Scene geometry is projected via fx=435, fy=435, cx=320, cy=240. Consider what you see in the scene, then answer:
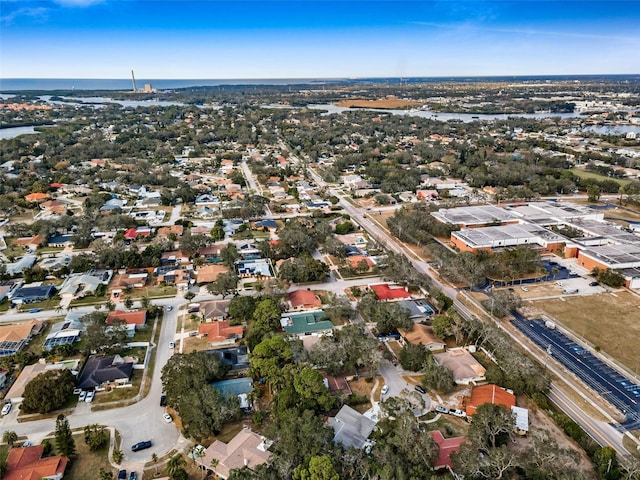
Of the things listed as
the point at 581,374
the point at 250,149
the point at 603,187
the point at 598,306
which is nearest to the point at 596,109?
the point at 603,187

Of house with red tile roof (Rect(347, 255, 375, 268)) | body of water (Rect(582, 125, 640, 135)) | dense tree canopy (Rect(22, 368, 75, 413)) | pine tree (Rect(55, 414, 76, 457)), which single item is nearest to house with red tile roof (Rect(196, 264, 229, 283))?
house with red tile roof (Rect(347, 255, 375, 268))

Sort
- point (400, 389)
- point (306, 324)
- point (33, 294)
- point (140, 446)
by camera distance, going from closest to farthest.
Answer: point (140, 446) < point (400, 389) < point (306, 324) < point (33, 294)

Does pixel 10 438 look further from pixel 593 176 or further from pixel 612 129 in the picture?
pixel 612 129

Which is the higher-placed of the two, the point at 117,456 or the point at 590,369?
the point at 117,456

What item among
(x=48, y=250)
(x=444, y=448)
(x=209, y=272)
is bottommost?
(x=48, y=250)

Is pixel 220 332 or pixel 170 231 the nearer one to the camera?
pixel 220 332

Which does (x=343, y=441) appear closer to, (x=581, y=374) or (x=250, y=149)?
(x=581, y=374)

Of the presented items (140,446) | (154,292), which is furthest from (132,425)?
(154,292)
